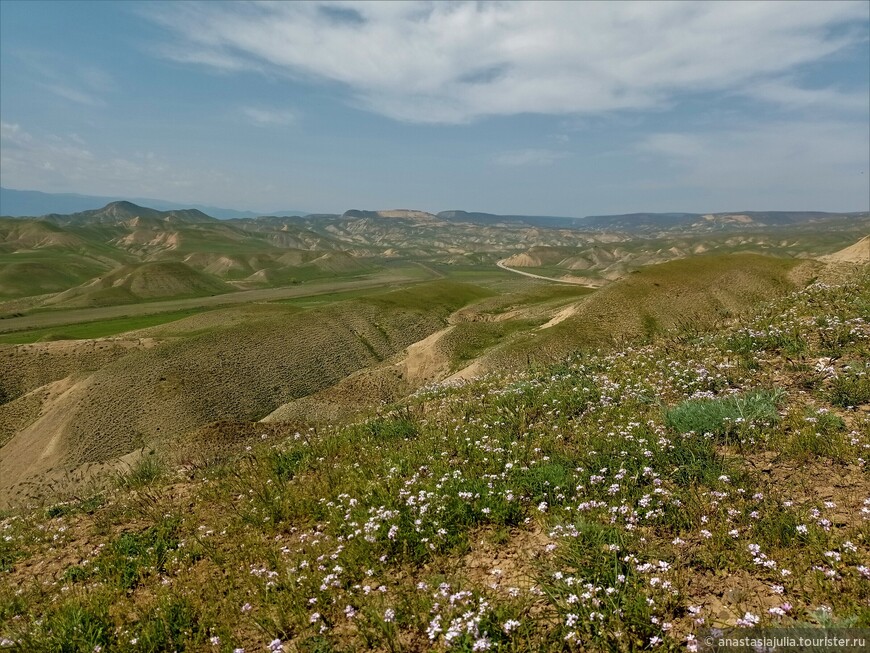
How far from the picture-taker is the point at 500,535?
24.0ft

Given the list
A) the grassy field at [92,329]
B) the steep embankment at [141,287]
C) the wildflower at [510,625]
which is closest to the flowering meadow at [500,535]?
the wildflower at [510,625]

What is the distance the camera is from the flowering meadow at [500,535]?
5711 mm

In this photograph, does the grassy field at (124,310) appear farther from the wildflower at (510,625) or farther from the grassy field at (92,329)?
the wildflower at (510,625)

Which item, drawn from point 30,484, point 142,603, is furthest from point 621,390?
point 30,484

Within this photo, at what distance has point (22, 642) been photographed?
6680mm

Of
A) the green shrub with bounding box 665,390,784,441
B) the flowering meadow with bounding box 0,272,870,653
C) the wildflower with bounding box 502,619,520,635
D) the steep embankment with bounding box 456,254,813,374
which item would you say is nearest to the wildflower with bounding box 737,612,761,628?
the flowering meadow with bounding box 0,272,870,653

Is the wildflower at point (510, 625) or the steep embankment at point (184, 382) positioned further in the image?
the steep embankment at point (184, 382)

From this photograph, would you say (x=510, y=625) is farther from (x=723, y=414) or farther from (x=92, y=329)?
(x=92, y=329)

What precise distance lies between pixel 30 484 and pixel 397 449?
3801cm

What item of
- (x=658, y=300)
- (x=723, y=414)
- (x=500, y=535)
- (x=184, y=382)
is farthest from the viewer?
(x=658, y=300)

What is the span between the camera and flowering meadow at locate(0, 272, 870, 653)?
5.71 m

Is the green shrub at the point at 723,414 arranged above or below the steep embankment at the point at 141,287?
above

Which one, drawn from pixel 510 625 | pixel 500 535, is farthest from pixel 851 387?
pixel 510 625

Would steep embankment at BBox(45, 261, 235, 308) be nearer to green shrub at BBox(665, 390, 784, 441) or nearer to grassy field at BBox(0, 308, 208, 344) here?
grassy field at BBox(0, 308, 208, 344)
